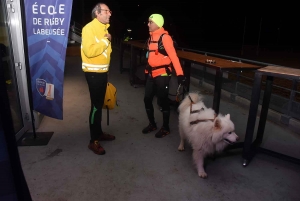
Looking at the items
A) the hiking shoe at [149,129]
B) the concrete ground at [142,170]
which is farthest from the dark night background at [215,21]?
the concrete ground at [142,170]

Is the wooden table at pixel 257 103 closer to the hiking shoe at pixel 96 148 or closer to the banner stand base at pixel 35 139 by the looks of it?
the hiking shoe at pixel 96 148

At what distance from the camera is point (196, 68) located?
8375 millimetres

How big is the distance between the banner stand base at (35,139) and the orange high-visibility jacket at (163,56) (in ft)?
6.50

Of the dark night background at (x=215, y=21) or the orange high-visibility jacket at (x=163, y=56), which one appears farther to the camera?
the dark night background at (x=215, y=21)

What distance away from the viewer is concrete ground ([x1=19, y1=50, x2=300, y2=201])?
2.66 metres

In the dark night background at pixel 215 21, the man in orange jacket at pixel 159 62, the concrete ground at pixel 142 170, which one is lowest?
the concrete ground at pixel 142 170

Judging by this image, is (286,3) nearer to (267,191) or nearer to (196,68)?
(196,68)

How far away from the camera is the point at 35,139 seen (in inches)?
149

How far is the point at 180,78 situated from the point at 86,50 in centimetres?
145

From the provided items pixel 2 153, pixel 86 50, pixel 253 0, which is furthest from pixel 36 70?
pixel 253 0

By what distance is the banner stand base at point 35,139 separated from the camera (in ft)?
12.0

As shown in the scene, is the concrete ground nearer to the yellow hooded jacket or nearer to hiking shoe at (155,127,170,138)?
hiking shoe at (155,127,170,138)

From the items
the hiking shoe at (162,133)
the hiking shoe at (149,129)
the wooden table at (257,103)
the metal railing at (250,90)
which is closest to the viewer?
the wooden table at (257,103)

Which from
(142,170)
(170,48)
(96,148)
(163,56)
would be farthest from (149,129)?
(170,48)
